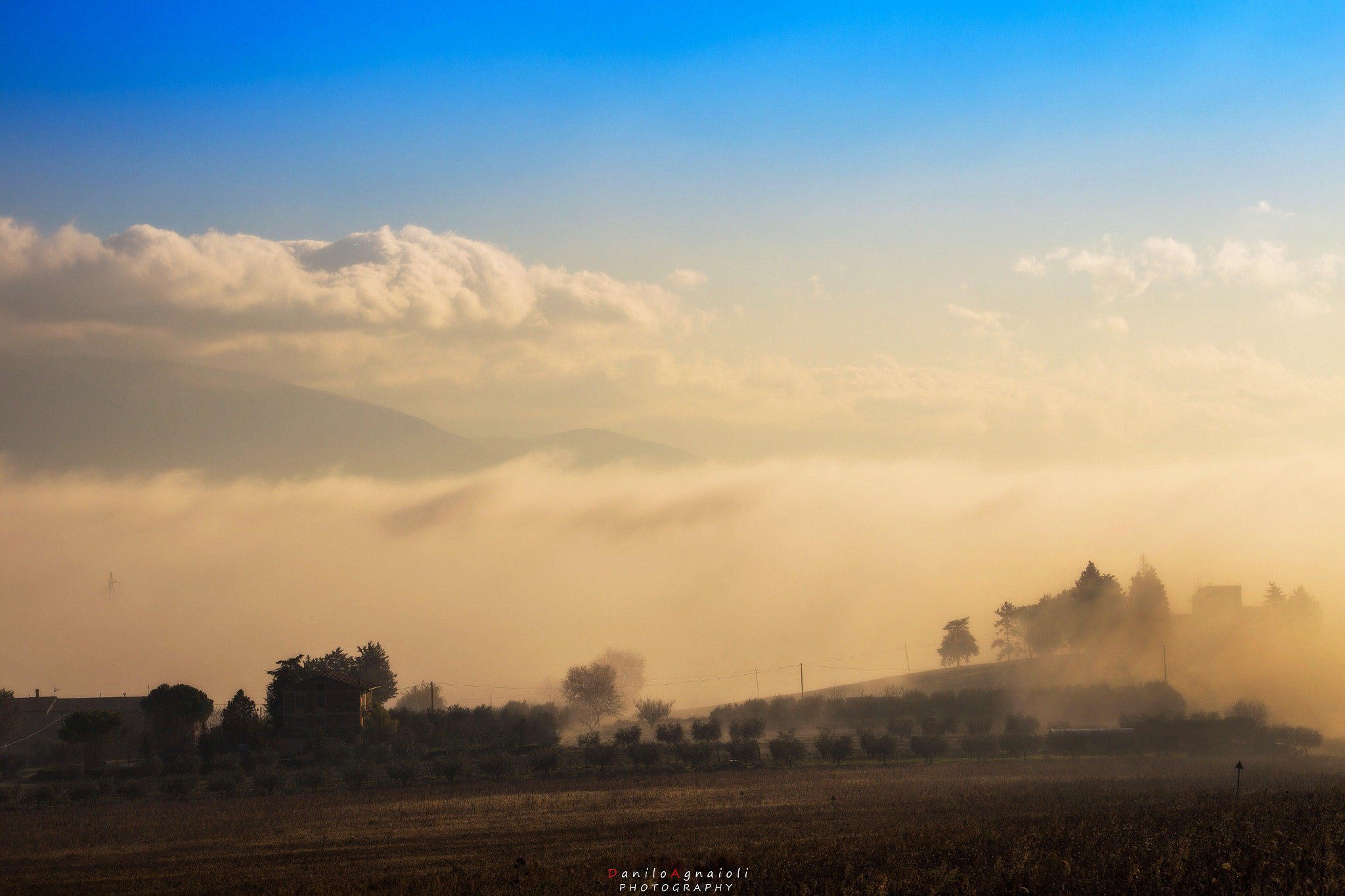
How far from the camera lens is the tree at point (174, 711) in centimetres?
11594

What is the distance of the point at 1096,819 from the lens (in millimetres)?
38000

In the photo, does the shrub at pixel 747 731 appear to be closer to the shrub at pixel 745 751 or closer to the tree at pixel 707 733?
the tree at pixel 707 733

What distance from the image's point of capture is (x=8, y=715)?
487 feet

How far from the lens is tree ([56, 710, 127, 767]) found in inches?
4259

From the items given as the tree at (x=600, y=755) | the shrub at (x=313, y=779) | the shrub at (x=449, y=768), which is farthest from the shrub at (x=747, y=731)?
the shrub at (x=313, y=779)

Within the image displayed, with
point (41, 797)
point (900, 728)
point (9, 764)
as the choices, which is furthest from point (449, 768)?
point (900, 728)

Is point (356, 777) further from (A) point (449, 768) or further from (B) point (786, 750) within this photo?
(B) point (786, 750)

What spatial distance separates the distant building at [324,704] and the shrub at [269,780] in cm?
3835

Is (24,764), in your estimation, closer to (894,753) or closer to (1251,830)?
(894,753)

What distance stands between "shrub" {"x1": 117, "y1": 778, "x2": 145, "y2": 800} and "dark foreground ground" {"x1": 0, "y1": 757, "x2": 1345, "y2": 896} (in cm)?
648

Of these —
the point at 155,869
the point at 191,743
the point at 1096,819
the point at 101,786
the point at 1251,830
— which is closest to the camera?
the point at 1251,830

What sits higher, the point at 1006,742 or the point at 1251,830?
the point at 1251,830

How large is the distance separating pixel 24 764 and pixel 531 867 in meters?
102

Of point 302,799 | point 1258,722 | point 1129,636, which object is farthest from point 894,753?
point 1129,636
